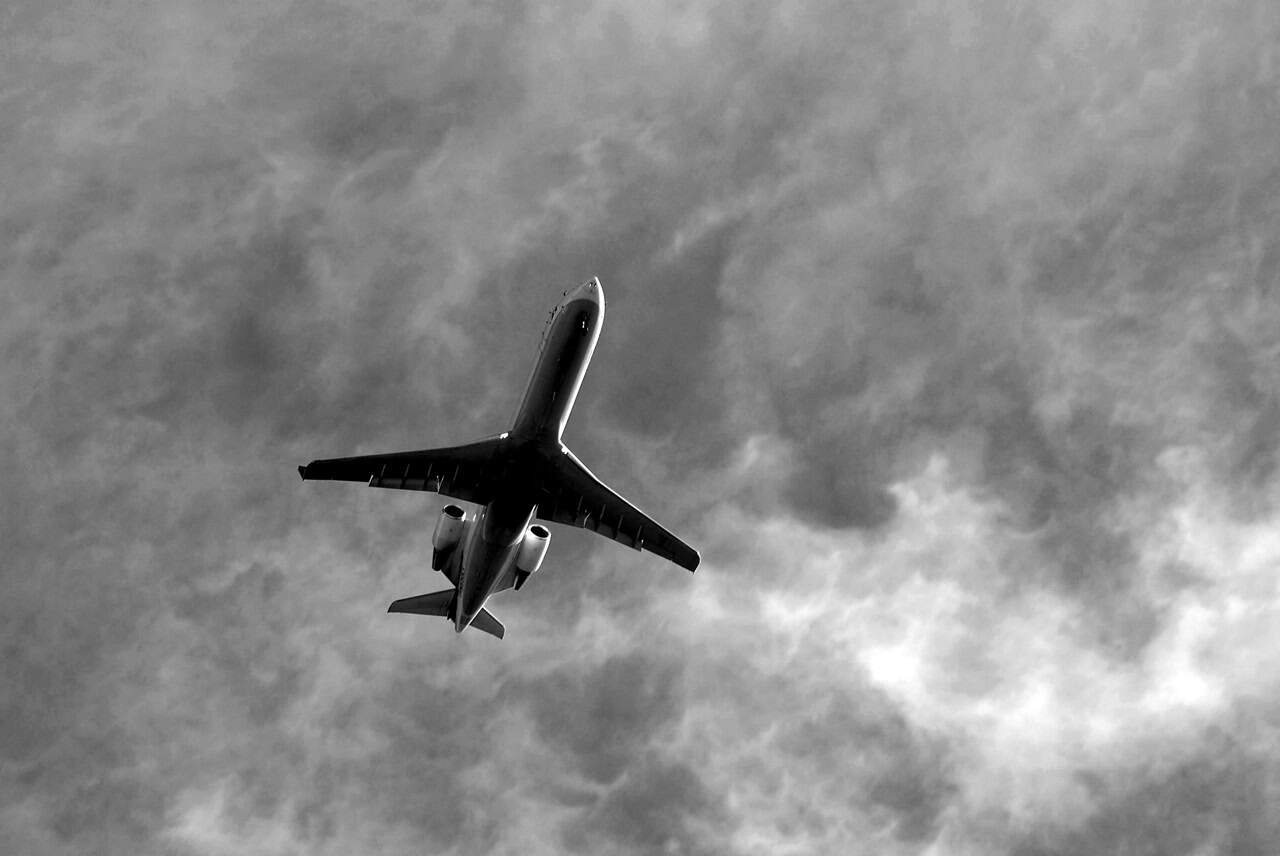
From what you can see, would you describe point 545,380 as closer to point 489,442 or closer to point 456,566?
point 489,442

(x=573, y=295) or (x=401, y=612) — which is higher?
(x=573, y=295)

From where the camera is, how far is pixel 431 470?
7888cm

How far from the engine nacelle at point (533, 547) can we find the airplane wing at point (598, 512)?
5.60 feet

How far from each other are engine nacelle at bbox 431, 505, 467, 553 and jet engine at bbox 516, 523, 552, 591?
4.06 meters

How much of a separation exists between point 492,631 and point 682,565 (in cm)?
1642

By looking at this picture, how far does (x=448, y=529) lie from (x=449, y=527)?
0.53 ft

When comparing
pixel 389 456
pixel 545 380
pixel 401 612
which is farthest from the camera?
pixel 401 612

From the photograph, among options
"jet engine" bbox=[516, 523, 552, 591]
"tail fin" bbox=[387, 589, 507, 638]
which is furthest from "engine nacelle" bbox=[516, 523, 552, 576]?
"tail fin" bbox=[387, 589, 507, 638]

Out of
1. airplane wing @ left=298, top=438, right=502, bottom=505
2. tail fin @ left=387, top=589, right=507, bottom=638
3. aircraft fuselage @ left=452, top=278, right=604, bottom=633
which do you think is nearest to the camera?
aircraft fuselage @ left=452, top=278, right=604, bottom=633

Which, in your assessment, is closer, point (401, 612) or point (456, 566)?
point (456, 566)

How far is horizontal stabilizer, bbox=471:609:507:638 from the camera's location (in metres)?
88.9

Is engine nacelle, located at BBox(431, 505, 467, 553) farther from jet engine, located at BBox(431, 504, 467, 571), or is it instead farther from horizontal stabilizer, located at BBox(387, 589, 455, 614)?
horizontal stabilizer, located at BBox(387, 589, 455, 614)

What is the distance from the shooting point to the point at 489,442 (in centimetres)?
7762

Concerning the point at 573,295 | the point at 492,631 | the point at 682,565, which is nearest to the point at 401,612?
the point at 492,631
